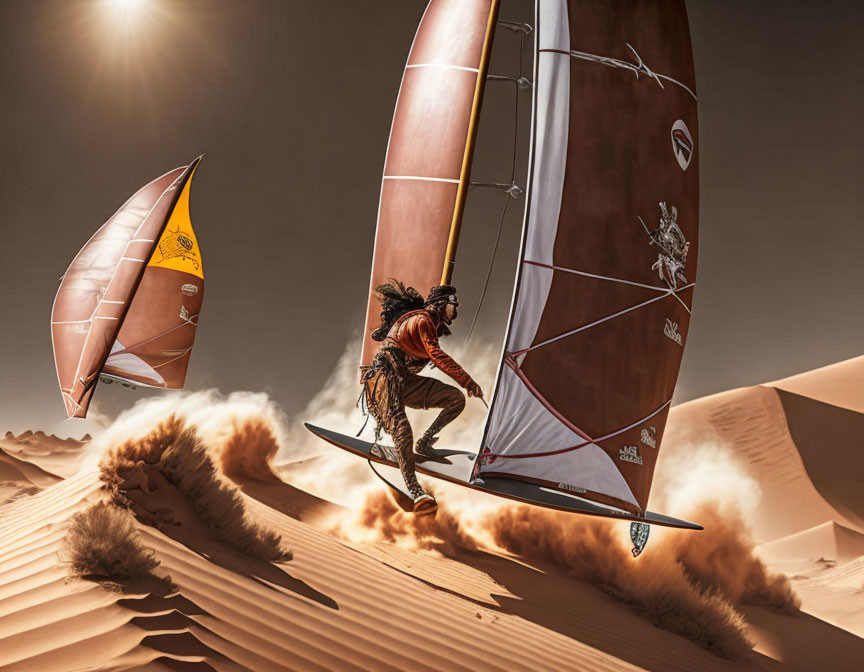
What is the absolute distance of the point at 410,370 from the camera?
6016mm

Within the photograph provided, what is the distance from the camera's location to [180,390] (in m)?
18.2

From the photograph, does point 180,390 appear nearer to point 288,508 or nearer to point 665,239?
point 288,508

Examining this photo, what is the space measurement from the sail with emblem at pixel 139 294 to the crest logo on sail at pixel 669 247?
441 inches

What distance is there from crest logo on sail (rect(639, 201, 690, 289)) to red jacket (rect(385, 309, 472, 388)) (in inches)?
88.9

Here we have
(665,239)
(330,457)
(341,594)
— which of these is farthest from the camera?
(330,457)

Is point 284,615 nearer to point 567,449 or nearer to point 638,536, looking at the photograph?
point 567,449

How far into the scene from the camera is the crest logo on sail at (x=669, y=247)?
6.69 metres

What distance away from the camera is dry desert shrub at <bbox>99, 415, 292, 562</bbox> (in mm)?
4465

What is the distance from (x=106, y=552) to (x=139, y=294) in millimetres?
15663

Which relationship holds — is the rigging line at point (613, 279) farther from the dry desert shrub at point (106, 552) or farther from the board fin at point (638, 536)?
the dry desert shrub at point (106, 552)

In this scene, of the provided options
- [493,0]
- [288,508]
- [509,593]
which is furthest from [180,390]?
[509,593]

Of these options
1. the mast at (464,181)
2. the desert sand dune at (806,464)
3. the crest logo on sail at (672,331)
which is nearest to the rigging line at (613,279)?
the crest logo on sail at (672,331)

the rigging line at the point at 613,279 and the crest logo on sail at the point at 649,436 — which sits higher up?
the rigging line at the point at 613,279

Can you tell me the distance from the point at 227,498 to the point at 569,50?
472 cm
